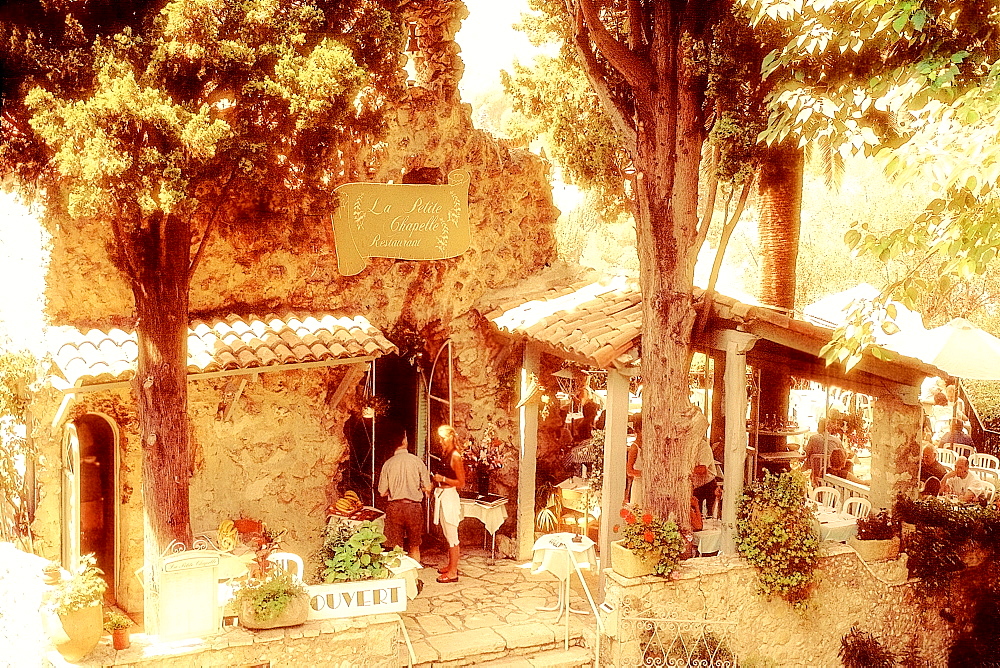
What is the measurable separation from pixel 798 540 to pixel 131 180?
7482 mm

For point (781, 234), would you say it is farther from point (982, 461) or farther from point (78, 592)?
point (78, 592)

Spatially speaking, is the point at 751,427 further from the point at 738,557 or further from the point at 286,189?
the point at 286,189

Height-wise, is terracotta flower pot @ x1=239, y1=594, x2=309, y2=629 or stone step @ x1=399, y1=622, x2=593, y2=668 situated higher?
terracotta flower pot @ x1=239, y1=594, x2=309, y2=629

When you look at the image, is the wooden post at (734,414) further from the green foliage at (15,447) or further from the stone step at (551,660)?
the green foliage at (15,447)

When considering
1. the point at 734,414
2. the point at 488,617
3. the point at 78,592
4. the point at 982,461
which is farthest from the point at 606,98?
the point at 982,461

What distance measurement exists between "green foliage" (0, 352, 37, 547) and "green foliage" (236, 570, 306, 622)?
2.53m

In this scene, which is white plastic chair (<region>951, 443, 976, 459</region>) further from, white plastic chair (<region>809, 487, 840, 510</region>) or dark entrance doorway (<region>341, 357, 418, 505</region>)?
dark entrance doorway (<region>341, 357, 418, 505</region>)

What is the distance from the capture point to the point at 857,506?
11703 mm

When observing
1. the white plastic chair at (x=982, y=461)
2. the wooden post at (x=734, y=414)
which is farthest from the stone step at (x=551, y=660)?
the white plastic chair at (x=982, y=461)

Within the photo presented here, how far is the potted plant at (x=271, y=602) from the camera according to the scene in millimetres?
7547

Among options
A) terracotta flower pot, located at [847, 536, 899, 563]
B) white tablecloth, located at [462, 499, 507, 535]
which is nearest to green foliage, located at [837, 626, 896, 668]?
terracotta flower pot, located at [847, 536, 899, 563]

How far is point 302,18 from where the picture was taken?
7.11 metres

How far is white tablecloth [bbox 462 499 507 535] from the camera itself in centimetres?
1102

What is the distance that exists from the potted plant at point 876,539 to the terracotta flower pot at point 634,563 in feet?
9.10
